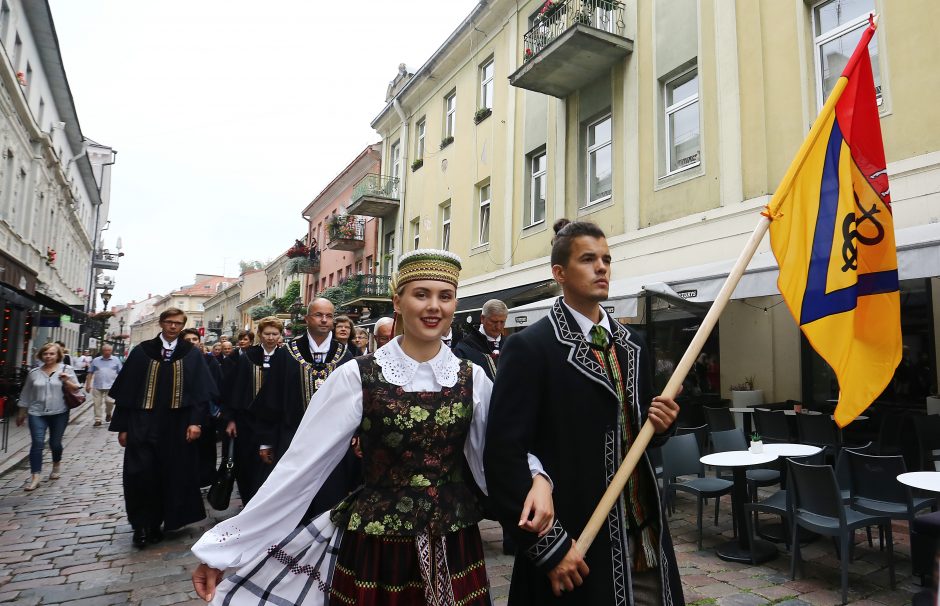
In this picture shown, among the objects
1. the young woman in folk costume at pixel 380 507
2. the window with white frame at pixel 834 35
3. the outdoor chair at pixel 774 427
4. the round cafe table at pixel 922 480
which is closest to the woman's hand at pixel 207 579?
the young woman in folk costume at pixel 380 507

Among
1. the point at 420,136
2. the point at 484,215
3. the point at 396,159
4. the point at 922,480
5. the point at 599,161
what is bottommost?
the point at 922,480

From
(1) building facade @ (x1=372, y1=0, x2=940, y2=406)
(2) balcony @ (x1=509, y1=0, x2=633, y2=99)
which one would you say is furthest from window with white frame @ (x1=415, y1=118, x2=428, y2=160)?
(2) balcony @ (x1=509, y1=0, x2=633, y2=99)

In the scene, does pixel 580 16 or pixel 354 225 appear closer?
pixel 580 16

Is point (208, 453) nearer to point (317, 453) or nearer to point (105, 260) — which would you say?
point (317, 453)

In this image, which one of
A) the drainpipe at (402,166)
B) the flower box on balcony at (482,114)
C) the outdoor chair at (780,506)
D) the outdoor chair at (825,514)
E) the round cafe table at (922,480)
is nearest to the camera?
the round cafe table at (922,480)

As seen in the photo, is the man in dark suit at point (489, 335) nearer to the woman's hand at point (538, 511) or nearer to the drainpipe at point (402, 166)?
the woman's hand at point (538, 511)

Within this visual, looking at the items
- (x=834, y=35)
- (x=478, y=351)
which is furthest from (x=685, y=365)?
(x=834, y=35)

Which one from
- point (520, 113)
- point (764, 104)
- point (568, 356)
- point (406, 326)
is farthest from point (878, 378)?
point (520, 113)

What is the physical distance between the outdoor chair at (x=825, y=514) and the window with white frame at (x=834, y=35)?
5955 mm

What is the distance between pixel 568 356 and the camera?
203 centimetres

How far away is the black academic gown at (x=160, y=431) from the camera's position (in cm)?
541

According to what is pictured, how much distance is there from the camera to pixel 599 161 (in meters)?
12.2

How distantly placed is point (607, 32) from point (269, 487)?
11.1 meters

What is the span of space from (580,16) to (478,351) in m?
8.35
